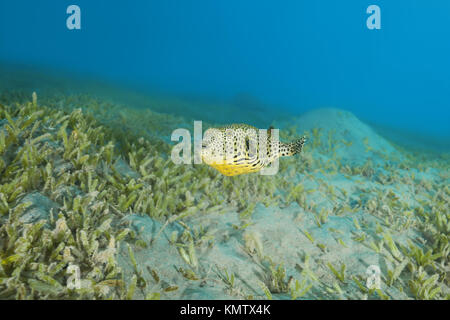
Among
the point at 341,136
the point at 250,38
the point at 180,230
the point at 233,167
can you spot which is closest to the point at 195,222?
Answer: the point at 180,230

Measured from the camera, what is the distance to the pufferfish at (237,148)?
7.25 ft

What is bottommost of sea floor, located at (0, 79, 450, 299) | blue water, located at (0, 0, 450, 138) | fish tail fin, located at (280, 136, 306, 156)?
sea floor, located at (0, 79, 450, 299)

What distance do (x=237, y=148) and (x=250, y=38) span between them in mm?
153028

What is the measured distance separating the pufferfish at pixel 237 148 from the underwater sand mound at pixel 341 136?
18.4ft

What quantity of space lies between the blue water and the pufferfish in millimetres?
71196

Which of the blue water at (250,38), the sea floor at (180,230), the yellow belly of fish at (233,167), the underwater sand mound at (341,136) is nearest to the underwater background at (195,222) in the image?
the sea floor at (180,230)

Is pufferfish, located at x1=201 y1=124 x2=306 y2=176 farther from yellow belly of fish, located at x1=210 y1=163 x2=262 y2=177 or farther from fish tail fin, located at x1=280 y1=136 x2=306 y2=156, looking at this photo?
fish tail fin, located at x1=280 y1=136 x2=306 y2=156

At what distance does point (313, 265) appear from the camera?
3.12m

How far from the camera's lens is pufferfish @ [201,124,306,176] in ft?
7.25

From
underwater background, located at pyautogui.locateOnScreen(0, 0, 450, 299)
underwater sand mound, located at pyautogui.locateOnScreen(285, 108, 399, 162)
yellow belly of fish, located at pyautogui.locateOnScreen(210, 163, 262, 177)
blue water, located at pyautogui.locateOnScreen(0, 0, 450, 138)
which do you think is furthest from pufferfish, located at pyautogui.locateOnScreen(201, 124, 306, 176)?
blue water, located at pyautogui.locateOnScreen(0, 0, 450, 138)

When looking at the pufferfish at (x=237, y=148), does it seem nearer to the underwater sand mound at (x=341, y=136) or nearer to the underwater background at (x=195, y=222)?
the underwater background at (x=195, y=222)

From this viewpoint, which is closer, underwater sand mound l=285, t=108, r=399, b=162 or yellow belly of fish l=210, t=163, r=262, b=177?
yellow belly of fish l=210, t=163, r=262, b=177
